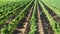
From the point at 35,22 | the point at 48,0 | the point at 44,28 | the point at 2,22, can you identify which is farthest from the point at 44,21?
the point at 48,0

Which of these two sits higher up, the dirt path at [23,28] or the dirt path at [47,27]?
the dirt path at [23,28]

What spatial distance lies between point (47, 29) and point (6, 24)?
3214mm

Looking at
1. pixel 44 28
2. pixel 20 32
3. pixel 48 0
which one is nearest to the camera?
pixel 20 32

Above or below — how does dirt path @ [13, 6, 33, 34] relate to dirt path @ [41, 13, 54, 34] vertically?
above

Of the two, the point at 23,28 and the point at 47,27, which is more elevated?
the point at 23,28

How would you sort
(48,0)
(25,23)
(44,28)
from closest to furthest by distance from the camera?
(44,28), (25,23), (48,0)

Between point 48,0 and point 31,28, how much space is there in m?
24.6

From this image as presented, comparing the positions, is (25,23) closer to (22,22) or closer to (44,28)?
(22,22)

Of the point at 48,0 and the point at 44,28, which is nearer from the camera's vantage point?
the point at 44,28

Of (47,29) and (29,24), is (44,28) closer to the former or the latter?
(47,29)

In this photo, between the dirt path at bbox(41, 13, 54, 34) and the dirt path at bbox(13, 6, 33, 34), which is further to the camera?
the dirt path at bbox(41, 13, 54, 34)

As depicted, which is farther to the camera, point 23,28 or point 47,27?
point 47,27

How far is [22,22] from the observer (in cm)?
1895

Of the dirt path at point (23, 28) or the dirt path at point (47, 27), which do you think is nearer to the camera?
the dirt path at point (23, 28)
